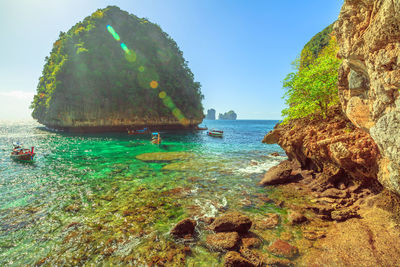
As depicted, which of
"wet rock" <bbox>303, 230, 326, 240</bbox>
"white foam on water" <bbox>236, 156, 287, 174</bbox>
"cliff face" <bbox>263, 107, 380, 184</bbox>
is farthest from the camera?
"white foam on water" <bbox>236, 156, 287, 174</bbox>

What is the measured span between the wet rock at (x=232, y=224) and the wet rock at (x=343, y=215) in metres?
3.60

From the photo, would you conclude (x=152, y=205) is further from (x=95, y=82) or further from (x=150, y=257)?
(x=95, y=82)

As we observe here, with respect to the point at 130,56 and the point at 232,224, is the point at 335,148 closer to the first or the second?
the point at 232,224

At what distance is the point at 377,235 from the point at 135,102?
197 ft

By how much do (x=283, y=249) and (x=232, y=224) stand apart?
184 centimetres

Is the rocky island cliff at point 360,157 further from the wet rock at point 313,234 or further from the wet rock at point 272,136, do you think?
the wet rock at point 272,136

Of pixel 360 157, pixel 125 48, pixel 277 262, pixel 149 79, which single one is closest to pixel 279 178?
pixel 360 157

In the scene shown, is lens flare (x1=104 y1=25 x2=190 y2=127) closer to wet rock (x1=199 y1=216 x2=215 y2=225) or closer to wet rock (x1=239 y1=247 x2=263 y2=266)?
wet rock (x1=199 y1=216 x2=215 y2=225)

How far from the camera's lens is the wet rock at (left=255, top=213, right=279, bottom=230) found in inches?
276

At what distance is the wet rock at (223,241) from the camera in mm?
Answer: 5879

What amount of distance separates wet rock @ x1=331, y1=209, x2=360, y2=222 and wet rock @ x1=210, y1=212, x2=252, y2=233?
3.60m

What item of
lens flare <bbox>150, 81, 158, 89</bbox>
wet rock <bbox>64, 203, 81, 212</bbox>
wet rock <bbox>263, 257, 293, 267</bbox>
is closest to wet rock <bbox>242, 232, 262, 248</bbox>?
wet rock <bbox>263, 257, 293, 267</bbox>

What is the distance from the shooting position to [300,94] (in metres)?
12.6

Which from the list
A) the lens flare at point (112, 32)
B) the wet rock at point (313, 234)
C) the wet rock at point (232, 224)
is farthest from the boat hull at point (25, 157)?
the lens flare at point (112, 32)
